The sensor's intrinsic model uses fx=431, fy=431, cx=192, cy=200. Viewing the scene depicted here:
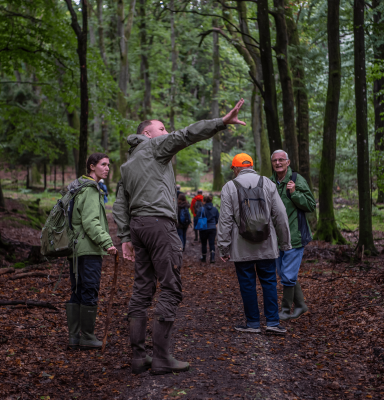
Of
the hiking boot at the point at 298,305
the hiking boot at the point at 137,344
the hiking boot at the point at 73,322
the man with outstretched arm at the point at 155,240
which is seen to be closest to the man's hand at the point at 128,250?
the man with outstretched arm at the point at 155,240

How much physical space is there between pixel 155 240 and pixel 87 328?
159 cm

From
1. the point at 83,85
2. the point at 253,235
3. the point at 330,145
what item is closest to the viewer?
the point at 253,235

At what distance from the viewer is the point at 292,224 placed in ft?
19.0

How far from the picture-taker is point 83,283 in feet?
15.1

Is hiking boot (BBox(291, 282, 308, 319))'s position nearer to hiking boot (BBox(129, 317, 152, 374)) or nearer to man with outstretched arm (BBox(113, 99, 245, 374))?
man with outstretched arm (BBox(113, 99, 245, 374))

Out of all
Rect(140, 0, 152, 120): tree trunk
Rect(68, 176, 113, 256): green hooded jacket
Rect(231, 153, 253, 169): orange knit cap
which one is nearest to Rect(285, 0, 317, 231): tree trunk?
Rect(231, 153, 253, 169): orange knit cap

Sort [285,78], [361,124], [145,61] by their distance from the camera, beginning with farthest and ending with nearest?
[145,61] < [285,78] < [361,124]

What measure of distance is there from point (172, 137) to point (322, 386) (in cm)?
251

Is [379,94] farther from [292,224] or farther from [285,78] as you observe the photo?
[292,224]

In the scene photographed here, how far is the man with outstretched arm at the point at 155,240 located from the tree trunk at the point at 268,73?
7378mm

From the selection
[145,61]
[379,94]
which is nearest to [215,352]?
[379,94]

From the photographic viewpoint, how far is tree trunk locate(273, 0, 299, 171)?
11.9 metres

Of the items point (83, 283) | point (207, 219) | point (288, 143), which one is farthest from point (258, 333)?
point (288, 143)

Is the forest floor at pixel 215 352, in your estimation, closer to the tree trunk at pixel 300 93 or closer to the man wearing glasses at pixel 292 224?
the man wearing glasses at pixel 292 224
